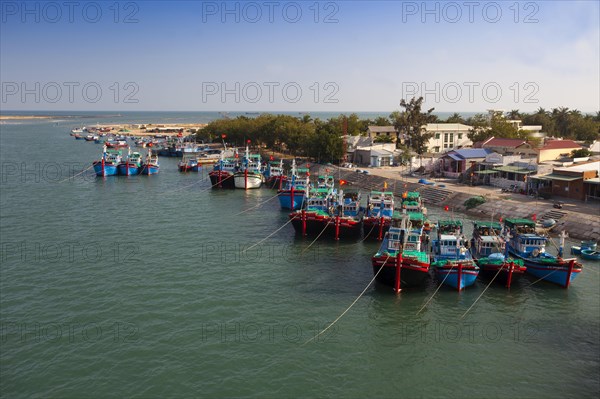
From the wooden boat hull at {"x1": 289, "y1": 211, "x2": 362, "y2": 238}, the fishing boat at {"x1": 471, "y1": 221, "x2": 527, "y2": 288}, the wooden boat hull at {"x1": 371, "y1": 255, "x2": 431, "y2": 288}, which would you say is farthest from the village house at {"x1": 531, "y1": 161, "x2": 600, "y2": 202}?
the wooden boat hull at {"x1": 371, "y1": 255, "x2": 431, "y2": 288}

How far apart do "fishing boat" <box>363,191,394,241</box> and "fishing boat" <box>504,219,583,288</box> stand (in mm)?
11966

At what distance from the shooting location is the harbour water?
24.6 m

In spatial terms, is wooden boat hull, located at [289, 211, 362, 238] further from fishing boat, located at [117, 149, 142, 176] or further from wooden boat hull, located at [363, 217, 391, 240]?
fishing boat, located at [117, 149, 142, 176]

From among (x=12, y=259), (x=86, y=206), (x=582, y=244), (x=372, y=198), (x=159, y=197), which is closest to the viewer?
(x=12, y=259)

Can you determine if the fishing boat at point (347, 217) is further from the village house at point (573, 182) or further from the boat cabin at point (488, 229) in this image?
the village house at point (573, 182)

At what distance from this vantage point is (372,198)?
52562mm

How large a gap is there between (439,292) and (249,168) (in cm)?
5582

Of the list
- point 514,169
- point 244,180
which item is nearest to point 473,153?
point 514,169

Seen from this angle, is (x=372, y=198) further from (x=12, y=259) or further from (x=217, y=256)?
(x=12, y=259)

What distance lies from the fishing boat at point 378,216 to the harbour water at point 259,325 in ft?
6.49

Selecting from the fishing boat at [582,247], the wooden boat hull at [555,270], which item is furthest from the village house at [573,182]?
the wooden boat hull at [555,270]

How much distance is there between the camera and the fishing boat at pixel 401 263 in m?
35.2

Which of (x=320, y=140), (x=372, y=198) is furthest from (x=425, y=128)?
(x=372, y=198)

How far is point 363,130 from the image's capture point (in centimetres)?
13562
